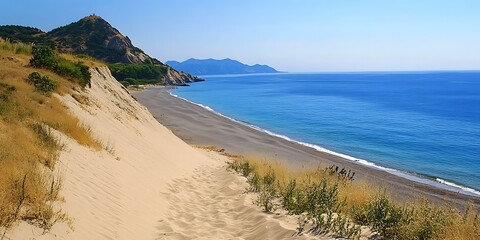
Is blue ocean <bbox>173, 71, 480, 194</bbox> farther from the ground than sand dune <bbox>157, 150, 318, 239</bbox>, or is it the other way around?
sand dune <bbox>157, 150, 318, 239</bbox>

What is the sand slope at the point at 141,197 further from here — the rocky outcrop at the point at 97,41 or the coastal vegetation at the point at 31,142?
the rocky outcrop at the point at 97,41

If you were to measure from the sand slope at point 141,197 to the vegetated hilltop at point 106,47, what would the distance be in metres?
84.9

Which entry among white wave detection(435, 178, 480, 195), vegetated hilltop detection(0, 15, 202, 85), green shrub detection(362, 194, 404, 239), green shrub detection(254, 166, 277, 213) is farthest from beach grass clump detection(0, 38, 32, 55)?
vegetated hilltop detection(0, 15, 202, 85)

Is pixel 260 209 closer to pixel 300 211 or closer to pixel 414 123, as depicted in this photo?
pixel 300 211

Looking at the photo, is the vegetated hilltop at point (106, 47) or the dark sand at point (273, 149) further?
the vegetated hilltop at point (106, 47)

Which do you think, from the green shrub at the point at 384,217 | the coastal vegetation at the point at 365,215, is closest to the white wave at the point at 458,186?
the coastal vegetation at the point at 365,215

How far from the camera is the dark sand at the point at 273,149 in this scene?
20.7 m

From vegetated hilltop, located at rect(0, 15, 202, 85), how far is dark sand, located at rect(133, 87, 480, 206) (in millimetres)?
58613

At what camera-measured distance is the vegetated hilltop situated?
104431 millimetres

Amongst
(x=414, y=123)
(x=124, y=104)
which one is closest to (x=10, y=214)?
(x=124, y=104)

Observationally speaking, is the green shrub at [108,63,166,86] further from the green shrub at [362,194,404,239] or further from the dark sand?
the green shrub at [362,194,404,239]

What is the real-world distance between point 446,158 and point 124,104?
26033mm

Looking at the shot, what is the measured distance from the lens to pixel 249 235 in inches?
299

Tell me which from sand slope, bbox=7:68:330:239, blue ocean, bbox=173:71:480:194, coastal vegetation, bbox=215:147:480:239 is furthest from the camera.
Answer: blue ocean, bbox=173:71:480:194
